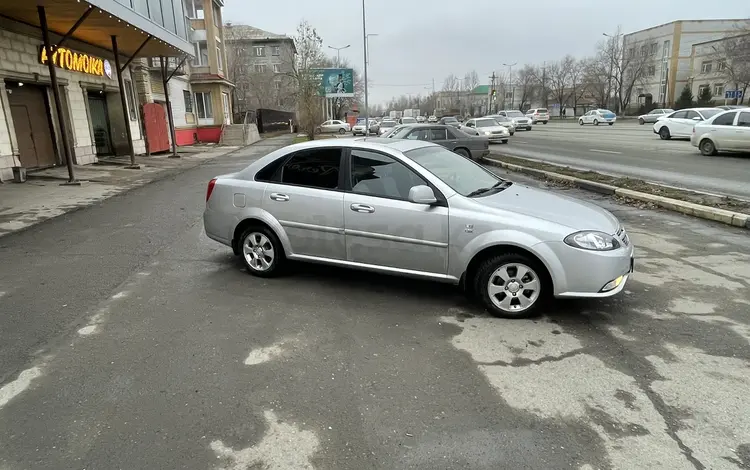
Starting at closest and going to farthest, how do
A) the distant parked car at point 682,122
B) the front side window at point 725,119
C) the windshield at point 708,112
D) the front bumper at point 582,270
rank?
the front bumper at point 582,270
the front side window at point 725,119
the windshield at point 708,112
the distant parked car at point 682,122

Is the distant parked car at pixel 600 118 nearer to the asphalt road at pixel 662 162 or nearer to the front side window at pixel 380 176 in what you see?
the asphalt road at pixel 662 162

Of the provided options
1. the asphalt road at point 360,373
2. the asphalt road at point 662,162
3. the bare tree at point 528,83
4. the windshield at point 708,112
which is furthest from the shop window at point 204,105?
the bare tree at point 528,83

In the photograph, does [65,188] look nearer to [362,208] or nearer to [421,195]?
[362,208]

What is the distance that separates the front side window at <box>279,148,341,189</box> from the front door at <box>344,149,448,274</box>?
8.3 inches

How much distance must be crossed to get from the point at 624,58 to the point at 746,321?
85.5 meters

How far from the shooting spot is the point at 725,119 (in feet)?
53.5

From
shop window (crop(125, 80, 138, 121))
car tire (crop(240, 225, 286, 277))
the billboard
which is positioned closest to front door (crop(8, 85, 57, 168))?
shop window (crop(125, 80, 138, 121))

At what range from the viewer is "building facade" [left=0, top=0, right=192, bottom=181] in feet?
45.0

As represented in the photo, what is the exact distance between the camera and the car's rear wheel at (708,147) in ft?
54.6

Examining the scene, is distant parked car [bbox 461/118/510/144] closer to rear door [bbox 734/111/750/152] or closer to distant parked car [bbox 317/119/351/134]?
rear door [bbox 734/111/750/152]

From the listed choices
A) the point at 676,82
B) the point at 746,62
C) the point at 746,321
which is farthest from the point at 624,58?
the point at 746,321

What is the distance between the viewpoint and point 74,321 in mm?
4520

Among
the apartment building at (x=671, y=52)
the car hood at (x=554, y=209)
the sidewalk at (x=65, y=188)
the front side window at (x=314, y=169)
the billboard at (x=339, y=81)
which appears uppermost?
the apartment building at (x=671, y=52)

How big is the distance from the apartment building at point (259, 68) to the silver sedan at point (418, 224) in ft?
160
